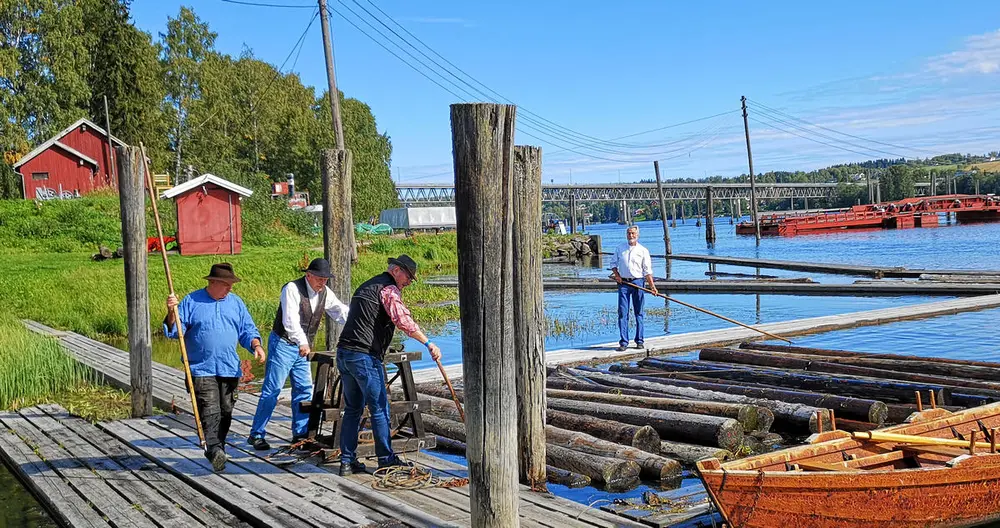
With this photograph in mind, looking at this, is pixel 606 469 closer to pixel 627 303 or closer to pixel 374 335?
pixel 374 335

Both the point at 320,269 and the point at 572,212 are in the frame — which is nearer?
the point at 320,269

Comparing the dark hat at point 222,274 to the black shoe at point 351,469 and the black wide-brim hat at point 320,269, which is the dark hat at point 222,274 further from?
the black shoe at point 351,469

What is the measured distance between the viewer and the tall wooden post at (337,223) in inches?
382

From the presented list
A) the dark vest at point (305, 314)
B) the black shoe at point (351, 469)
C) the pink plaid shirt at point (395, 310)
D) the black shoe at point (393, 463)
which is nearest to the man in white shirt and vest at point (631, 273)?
the dark vest at point (305, 314)

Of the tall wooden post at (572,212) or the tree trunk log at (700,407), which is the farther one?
the tall wooden post at (572,212)

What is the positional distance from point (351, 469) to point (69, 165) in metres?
45.8

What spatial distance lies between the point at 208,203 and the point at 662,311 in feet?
66.4

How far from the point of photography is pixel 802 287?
2575cm

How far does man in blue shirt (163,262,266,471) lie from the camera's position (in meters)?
7.83

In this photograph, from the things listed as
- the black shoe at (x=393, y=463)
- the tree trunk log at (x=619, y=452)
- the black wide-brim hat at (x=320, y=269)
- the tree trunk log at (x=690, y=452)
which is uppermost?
the black wide-brim hat at (x=320, y=269)

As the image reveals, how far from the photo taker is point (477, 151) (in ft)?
17.7

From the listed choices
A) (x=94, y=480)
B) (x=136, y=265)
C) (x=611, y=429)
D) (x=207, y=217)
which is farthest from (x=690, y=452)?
(x=207, y=217)

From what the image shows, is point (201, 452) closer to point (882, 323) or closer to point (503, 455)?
point (503, 455)

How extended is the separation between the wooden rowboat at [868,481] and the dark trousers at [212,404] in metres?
4.34
